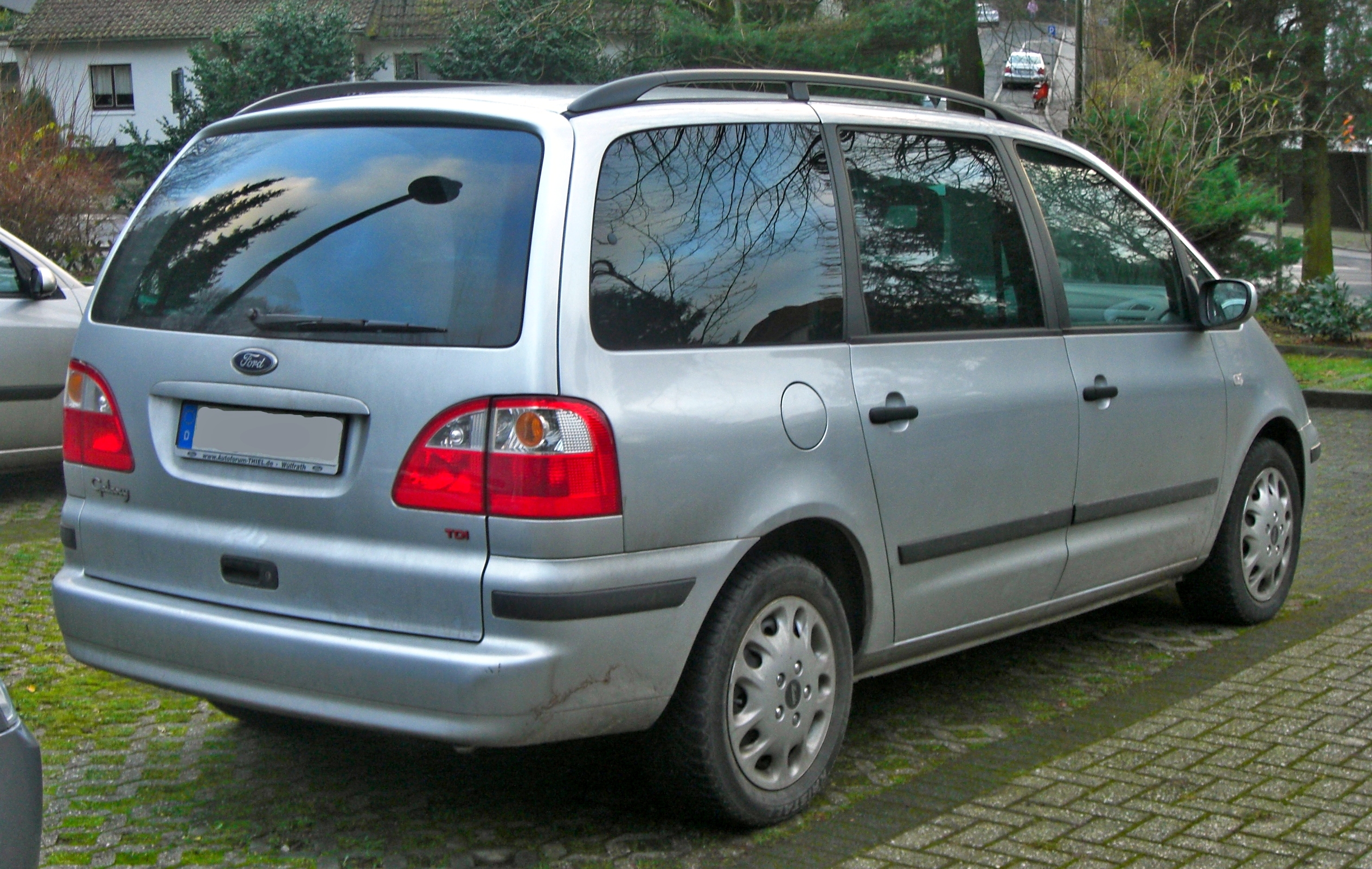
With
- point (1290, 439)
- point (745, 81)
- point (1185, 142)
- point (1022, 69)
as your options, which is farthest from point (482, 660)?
point (1022, 69)

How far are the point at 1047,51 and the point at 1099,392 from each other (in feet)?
57.6

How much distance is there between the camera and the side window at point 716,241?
362 cm

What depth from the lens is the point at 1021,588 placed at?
4.74m

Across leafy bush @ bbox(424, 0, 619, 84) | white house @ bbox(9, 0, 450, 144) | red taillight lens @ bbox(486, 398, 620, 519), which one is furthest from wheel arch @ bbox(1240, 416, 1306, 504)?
white house @ bbox(9, 0, 450, 144)

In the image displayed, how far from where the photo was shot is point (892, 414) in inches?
164

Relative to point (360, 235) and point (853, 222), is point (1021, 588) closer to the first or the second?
point (853, 222)

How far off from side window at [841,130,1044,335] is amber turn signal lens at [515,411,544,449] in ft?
3.86

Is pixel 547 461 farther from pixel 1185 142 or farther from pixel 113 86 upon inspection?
pixel 113 86

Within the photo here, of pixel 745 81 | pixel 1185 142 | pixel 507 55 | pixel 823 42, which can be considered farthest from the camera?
pixel 507 55

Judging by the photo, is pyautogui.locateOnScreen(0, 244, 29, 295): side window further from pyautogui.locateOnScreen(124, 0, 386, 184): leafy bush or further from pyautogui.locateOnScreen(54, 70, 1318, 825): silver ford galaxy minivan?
pyautogui.locateOnScreen(124, 0, 386, 184): leafy bush

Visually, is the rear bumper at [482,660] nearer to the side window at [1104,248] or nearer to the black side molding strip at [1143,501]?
the black side molding strip at [1143,501]

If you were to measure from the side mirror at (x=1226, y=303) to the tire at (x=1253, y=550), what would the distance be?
577 mm

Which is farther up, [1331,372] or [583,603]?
[1331,372]

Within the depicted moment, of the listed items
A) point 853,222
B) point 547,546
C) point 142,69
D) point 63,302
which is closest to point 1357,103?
point 63,302
